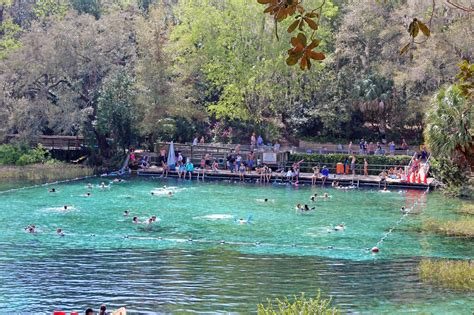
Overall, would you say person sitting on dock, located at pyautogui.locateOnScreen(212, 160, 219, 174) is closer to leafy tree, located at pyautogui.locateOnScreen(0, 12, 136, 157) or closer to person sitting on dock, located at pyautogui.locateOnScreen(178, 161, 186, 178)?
person sitting on dock, located at pyautogui.locateOnScreen(178, 161, 186, 178)

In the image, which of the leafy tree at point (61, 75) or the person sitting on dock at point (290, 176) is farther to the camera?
the leafy tree at point (61, 75)

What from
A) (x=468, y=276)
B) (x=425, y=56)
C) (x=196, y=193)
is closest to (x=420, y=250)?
(x=468, y=276)

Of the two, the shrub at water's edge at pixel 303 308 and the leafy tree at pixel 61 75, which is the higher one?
the leafy tree at pixel 61 75

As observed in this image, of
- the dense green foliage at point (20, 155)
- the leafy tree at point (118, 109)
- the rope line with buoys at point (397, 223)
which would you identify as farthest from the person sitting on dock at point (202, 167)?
the rope line with buoys at point (397, 223)

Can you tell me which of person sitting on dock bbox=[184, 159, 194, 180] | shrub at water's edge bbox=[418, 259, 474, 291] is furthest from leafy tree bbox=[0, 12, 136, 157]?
shrub at water's edge bbox=[418, 259, 474, 291]

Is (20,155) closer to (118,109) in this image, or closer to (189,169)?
(118,109)

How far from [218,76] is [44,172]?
13765 mm

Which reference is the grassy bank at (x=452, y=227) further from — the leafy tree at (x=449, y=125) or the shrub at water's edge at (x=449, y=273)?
the shrub at water's edge at (x=449, y=273)

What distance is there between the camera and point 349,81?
53656mm

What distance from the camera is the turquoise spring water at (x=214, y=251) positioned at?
20.9 metres

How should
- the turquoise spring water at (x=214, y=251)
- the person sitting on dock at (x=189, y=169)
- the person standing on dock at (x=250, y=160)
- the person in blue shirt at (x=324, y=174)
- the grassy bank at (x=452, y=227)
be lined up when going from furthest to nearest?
the person standing on dock at (x=250, y=160) → the person sitting on dock at (x=189, y=169) → the person in blue shirt at (x=324, y=174) → the grassy bank at (x=452, y=227) → the turquoise spring water at (x=214, y=251)

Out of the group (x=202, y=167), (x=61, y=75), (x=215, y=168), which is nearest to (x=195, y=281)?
(x=215, y=168)

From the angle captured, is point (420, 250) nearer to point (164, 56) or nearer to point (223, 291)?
point (223, 291)

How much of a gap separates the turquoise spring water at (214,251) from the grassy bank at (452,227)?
74 cm
